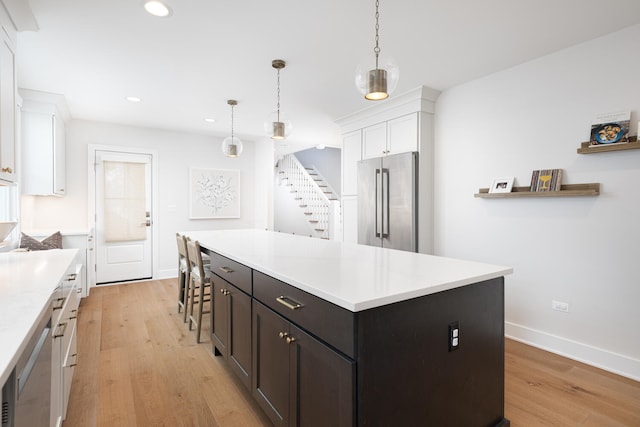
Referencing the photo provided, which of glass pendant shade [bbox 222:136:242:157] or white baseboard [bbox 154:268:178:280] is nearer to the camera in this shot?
glass pendant shade [bbox 222:136:242:157]

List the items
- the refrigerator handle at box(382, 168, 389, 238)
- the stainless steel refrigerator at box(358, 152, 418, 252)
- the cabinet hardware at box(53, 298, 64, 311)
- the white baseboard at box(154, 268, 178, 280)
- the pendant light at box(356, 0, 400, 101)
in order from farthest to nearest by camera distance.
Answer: the white baseboard at box(154, 268, 178, 280) < the refrigerator handle at box(382, 168, 389, 238) < the stainless steel refrigerator at box(358, 152, 418, 252) < the pendant light at box(356, 0, 400, 101) < the cabinet hardware at box(53, 298, 64, 311)

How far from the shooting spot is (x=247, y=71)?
129 inches

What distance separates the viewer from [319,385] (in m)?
1.31

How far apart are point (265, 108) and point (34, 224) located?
3.71 m

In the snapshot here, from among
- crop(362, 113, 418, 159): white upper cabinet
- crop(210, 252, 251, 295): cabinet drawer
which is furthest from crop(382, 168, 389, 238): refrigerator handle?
crop(210, 252, 251, 295): cabinet drawer

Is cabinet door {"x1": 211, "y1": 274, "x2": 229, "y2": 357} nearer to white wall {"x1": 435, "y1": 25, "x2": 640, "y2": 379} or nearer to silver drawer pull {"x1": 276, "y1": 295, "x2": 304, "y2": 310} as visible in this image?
silver drawer pull {"x1": 276, "y1": 295, "x2": 304, "y2": 310}

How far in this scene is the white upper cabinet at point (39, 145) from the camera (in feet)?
12.6

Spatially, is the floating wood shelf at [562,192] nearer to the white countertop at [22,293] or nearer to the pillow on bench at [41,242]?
the white countertop at [22,293]

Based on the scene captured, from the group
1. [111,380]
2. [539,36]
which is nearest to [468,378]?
[111,380]

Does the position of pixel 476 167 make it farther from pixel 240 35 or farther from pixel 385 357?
pixel 385 357

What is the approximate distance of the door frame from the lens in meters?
5.15

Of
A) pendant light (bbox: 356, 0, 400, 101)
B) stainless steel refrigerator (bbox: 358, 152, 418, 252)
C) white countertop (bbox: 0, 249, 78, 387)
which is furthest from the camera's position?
stainless steel refrigerator (bbox: 358, 152, 418, 252)

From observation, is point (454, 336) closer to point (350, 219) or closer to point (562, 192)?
point (562, 192)

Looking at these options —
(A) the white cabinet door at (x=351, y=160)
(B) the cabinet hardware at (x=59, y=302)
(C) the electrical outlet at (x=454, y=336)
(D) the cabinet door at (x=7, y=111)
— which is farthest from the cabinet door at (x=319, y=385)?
(A) the white cabinet door at (x=351, y=160)
